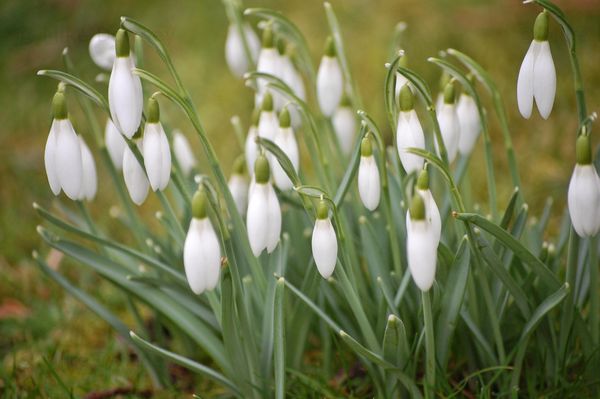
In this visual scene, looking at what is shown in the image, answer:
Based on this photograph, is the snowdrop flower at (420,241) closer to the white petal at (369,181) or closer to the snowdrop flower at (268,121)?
the white petal at (369,181)

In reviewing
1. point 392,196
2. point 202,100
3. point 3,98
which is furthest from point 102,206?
point 392,196

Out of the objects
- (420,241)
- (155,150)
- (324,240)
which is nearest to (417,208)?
(420,241)

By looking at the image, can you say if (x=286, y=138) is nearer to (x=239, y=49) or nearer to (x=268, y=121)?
(x=268, y=121)

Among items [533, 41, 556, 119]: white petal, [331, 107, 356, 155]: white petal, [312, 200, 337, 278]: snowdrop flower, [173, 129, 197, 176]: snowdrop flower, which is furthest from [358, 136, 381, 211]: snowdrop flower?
[173, 129, 197, 176]: snowdrop flower

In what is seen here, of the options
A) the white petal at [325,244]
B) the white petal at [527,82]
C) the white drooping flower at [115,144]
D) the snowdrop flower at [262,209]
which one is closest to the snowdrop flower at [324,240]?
the white petal at [325,244]

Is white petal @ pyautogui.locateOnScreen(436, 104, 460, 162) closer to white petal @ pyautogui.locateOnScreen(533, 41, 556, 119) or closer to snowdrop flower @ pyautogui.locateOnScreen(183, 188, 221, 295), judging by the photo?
white petal @ pyautogui.locateOnScreen(533, 41, 556, 119)

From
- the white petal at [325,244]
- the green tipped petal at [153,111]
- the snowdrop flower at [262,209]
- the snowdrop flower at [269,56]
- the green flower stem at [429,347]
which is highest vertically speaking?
the snowdrop flower at [269,56]

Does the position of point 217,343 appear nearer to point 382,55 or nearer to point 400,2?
point 382,55
